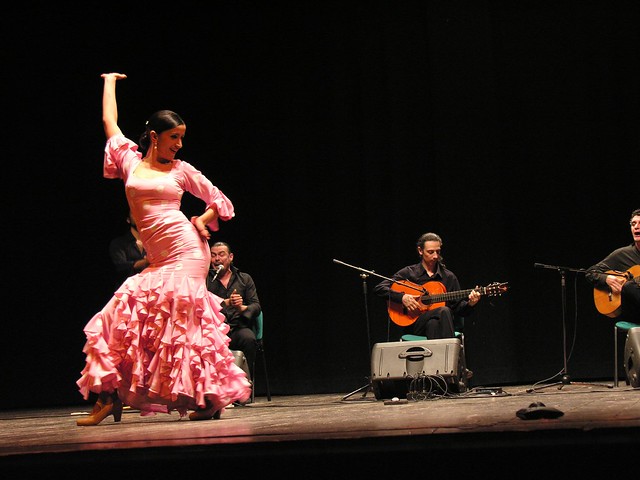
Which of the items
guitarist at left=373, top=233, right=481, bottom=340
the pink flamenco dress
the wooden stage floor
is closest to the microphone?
guitarist at left=373, top=233, right=481, bottom=340

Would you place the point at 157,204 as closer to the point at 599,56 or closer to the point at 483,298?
the point at 483,298

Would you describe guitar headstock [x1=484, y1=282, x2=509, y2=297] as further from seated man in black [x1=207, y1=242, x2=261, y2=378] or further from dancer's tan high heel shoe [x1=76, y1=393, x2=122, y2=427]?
dancer's tan high heel shoe [x1=76, y1=393, x2=122, y2=427]

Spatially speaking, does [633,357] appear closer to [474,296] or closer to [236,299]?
[474,296]

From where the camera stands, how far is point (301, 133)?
6.83 meters

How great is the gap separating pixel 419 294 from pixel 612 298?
47.7 inches

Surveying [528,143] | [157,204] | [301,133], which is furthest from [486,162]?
[157,204]

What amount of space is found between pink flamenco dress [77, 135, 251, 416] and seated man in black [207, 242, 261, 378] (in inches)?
92.1

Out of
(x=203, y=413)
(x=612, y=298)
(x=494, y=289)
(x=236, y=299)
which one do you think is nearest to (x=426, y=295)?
(x=494, y=289)

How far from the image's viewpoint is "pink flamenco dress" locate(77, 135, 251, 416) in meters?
3.55

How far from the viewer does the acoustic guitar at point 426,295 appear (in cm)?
570

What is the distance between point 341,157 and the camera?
6754 mm

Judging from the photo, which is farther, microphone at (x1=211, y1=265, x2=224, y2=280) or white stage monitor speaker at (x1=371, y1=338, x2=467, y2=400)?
microphone at (x1=211, y1=265, x2=224, y2=280)

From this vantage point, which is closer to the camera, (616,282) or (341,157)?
(616,282)

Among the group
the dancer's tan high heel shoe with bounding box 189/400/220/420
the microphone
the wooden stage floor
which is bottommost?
the dancer's tan high heel shoe with bounding box 189/400/220/420
